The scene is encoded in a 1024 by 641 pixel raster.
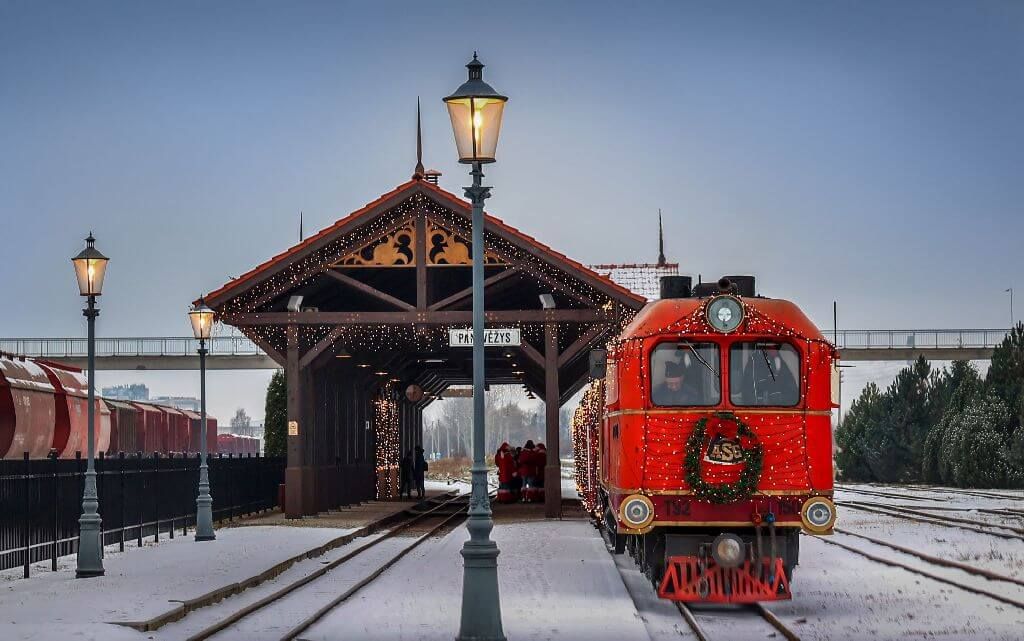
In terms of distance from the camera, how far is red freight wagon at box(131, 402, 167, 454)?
5172 centimetres

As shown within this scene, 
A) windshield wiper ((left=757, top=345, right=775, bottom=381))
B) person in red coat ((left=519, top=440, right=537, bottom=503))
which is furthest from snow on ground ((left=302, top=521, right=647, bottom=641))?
person in red coat ((left=519, top=440, right=537, bottom=503))

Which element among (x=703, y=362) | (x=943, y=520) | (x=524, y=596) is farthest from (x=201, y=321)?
(x=943, y=520)

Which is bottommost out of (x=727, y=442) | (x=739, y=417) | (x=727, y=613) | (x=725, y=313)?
(x=727, y=613)

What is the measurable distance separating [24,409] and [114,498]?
26.2 ft

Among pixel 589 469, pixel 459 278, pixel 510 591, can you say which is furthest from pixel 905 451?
pixel 510 591

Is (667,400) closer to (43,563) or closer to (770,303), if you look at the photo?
(770,303)

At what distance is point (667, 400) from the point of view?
Result: 16078 millimetres

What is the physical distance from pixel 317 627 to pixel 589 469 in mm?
13937

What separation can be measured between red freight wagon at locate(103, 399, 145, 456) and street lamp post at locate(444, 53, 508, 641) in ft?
101

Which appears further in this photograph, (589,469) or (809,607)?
(589,469)

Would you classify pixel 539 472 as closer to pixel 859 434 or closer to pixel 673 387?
pixel 859 434

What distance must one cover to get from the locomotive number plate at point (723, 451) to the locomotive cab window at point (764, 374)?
1.28 feet

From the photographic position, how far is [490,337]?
25062mm

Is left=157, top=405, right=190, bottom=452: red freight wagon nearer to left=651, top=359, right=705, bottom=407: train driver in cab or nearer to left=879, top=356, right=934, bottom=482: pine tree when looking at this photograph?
left=879, top=356, right=934, bottom=482: pine tree
